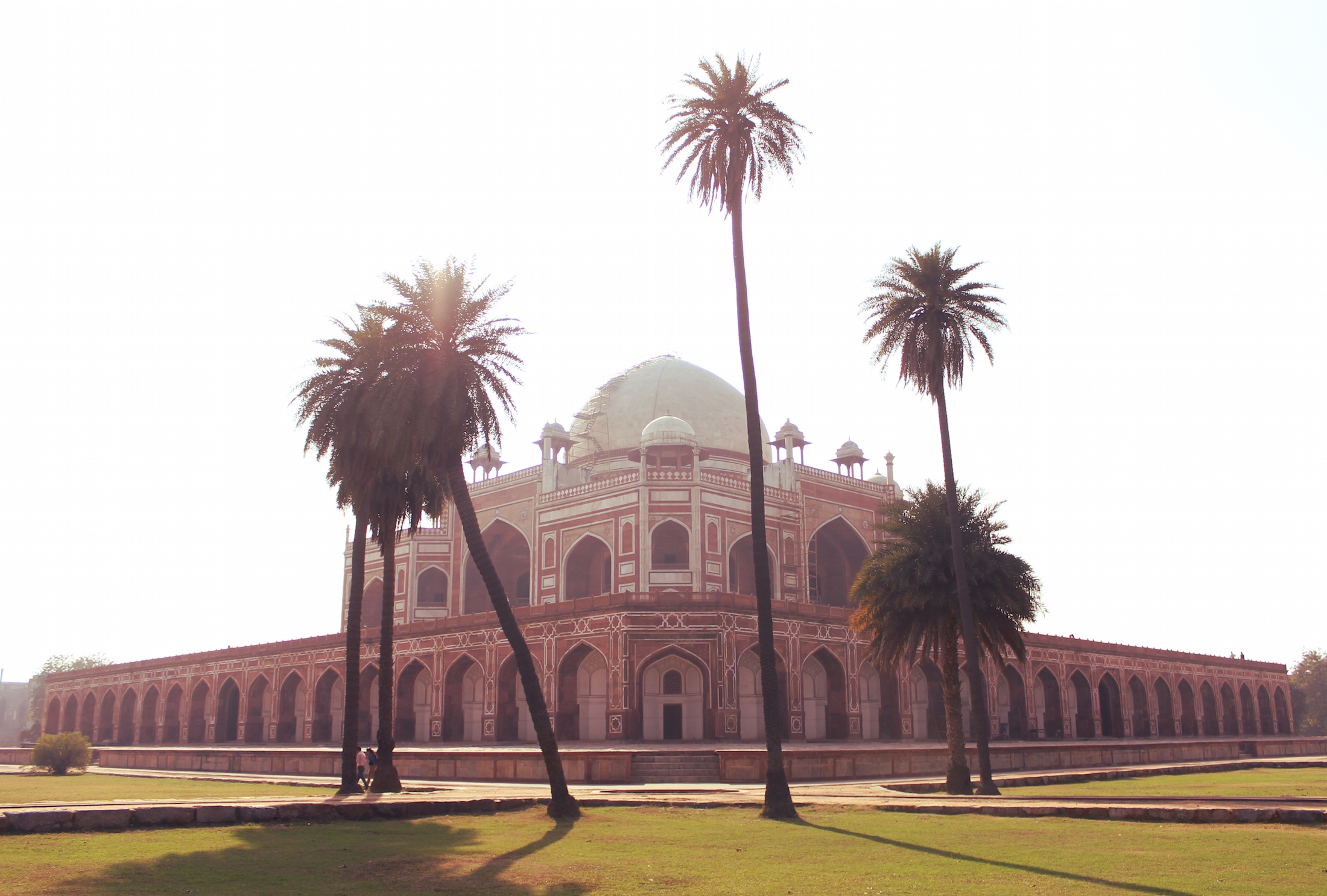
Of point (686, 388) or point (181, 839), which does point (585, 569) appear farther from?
point (181, 839)

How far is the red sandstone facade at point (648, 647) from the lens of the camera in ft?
119

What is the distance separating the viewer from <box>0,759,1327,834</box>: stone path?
492 inches

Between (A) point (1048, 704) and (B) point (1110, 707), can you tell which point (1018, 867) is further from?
(B) point (1110, 707)

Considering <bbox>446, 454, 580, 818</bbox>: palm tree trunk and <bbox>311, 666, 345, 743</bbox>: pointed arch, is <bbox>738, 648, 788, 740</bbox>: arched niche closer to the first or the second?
<bbox>446, 454, 580, 818</bbox>: palm tree trunk

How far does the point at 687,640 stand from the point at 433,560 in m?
20.8

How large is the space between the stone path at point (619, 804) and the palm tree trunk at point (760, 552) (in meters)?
1.55

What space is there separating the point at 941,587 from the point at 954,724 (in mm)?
3157

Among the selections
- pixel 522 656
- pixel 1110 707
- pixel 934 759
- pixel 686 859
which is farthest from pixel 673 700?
pixel 1110 707

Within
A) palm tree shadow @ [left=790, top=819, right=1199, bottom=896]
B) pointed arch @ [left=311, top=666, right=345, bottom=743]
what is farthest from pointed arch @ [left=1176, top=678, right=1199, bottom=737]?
palm tree shadow @ [left=790, top=819, right=1199, bottom=896]

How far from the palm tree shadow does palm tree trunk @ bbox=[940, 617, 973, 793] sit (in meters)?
8.47

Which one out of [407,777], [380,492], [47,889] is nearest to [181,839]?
[47,889]

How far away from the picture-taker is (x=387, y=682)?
914 inches

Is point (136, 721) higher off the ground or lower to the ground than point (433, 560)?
lower

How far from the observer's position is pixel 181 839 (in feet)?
38.9
